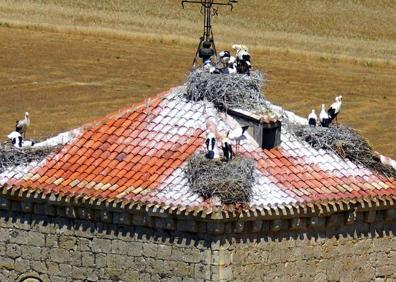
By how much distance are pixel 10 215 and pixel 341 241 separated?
14.7ft

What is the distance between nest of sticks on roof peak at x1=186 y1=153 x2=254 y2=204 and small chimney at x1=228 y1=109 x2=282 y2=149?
3.27 feet

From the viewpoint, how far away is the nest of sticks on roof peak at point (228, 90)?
2503 centimetres

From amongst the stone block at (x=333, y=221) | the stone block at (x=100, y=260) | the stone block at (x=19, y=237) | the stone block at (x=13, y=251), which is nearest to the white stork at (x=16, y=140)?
the stone block at (x=19, y=237)

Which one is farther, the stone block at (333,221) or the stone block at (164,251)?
the stone block at (333,221)

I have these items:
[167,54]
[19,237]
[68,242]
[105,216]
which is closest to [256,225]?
[105,216]

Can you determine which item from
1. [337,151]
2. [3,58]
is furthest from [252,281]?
[3,58]

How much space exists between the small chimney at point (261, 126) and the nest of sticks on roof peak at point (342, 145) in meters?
0.76

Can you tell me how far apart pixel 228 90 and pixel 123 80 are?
38.7m

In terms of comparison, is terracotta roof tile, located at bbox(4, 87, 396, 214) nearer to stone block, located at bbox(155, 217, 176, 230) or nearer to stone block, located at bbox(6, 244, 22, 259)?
stone block, located at bbox(155, 217, 176, 230)

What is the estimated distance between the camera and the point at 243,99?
25.1m

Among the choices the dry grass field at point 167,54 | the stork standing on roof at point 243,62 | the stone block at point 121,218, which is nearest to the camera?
the stone block at point 121,218

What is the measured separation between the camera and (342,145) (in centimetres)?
2556

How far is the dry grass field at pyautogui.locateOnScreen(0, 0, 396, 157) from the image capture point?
58812 millimetres

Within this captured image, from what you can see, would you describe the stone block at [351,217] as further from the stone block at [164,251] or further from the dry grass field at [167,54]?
the dry grass field at [167,54]
